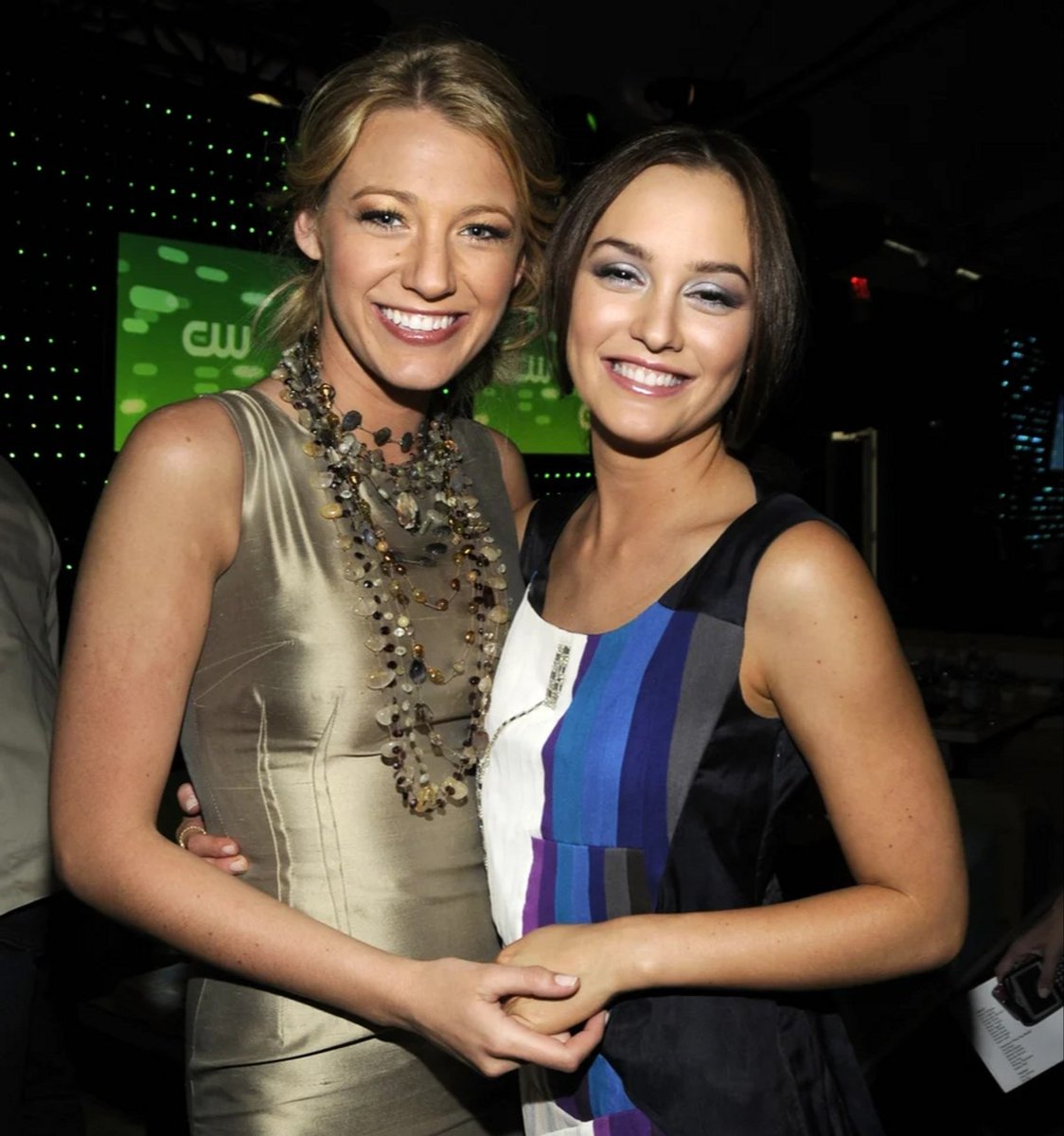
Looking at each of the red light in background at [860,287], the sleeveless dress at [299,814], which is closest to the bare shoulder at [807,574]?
the sleeveless dress at [299,814]

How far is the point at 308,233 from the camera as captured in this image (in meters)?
1.62

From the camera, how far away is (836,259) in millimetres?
7328

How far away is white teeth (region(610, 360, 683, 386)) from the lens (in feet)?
4.82

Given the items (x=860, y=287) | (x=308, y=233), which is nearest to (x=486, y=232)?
(x=308, y=233)

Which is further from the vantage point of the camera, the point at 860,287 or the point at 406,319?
the point at 860,287

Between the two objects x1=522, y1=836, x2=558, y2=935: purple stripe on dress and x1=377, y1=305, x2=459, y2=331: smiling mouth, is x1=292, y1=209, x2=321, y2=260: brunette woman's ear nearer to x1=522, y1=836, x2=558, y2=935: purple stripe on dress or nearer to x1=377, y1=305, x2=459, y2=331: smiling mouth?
x1=377, y1=305, x2=459, y2=331: smiling mouth

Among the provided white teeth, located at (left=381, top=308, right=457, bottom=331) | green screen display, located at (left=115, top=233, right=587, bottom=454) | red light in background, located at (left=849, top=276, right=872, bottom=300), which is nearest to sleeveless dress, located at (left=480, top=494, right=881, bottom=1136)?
white teeth, located at (left=381, top=308, right=457, bottom=331)

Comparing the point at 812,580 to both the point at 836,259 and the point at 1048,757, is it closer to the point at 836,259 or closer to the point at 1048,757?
the point at 1048,757

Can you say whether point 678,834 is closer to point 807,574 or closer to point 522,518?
point 807,574

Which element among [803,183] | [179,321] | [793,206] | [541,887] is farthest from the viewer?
[803,183]

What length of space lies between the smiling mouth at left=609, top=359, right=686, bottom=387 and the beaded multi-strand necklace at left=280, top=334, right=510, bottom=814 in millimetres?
317

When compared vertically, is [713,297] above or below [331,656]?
above

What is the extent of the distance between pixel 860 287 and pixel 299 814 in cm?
831

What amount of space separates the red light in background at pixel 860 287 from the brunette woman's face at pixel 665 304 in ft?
25.9
